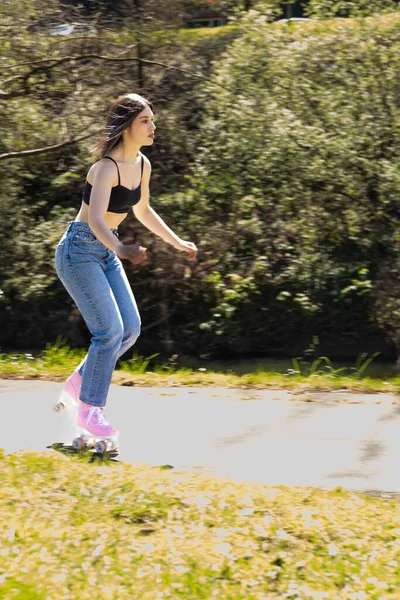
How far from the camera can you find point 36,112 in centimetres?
1005

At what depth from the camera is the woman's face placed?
500cm

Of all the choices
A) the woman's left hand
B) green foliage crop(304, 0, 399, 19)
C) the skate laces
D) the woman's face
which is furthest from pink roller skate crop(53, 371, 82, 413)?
green foliage crop(304, 0, 399, 19)

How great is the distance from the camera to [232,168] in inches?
381

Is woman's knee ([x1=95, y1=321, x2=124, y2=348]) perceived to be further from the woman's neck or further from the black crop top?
the woman's neck

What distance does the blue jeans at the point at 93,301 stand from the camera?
498 centimetres

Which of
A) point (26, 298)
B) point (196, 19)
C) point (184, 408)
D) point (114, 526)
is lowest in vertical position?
point (26, 298)

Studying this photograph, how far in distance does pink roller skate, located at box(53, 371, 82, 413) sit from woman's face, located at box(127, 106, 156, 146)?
1215 mm

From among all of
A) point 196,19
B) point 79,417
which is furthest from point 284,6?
point 79,417

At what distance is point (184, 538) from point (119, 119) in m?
2.16

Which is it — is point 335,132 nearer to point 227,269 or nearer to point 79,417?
point 227,269

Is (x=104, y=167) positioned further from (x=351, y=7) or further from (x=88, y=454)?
(x=351, y=7)

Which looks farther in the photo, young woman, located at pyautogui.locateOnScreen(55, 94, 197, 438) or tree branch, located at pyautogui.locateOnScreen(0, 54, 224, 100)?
tree branch, located at pyautogui.locateOnScreen(0, 54, 224, 100)

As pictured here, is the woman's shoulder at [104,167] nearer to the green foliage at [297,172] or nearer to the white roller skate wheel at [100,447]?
the white roller skate wheel at [100,447]

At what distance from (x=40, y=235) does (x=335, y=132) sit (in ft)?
9.56
